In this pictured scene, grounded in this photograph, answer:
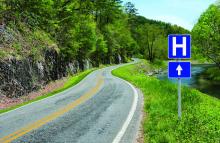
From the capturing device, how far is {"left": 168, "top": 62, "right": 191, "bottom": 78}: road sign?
1023 centimetres

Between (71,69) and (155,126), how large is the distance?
38.1 m

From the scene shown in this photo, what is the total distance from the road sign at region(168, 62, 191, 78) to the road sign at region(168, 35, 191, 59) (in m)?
0.23

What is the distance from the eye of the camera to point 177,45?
1024cm

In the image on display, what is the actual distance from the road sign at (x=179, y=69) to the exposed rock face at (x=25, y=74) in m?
13.5

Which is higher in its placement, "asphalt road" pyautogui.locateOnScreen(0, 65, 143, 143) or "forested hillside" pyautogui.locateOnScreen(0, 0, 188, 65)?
"forested hillside" pyautogui.locateOnScreen(0, 0, 188, 65)

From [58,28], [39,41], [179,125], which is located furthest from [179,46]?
[58,28]

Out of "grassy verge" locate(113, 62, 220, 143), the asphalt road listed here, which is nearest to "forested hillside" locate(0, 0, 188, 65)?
the asphalt road

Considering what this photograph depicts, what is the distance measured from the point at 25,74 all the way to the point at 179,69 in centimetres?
1700

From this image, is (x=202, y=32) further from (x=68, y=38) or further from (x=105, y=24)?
(x=105, y=24)

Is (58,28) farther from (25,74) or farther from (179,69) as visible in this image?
(179,69)

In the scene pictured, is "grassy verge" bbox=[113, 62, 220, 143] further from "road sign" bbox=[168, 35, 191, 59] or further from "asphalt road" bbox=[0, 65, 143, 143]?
"road sign" bbox=[168, 35, 191, 59]

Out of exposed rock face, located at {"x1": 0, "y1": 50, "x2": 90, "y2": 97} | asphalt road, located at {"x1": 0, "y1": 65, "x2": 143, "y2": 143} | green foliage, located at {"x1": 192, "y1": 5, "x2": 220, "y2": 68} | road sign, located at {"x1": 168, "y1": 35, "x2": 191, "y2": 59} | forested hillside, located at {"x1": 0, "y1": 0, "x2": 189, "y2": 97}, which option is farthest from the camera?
green foliage, located at {"x1": 192, "y1": 5, "x2": 220, "y2": 68}

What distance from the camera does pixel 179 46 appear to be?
10227 millimetres

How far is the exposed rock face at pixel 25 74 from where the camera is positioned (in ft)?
71.0
